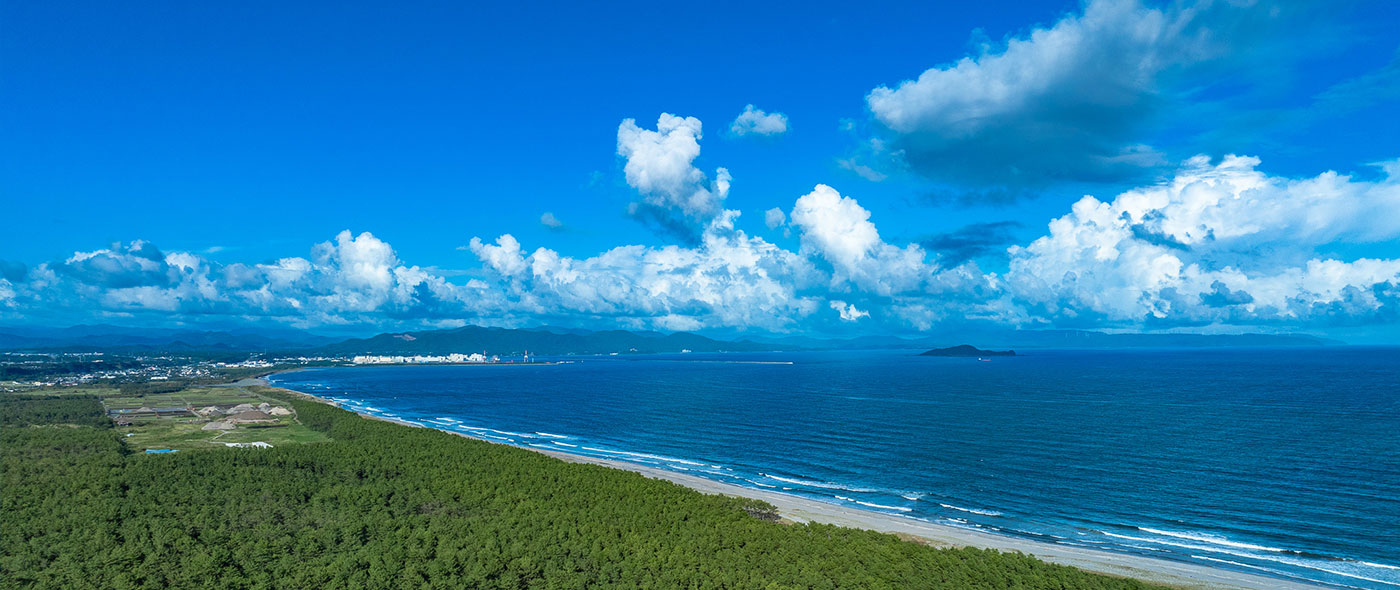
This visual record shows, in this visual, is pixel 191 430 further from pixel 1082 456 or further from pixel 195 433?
pixel 1082 456

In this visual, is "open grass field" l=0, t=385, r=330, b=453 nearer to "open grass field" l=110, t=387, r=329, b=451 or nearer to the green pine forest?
"open grass field" l=110, t=387, r=329, b=451

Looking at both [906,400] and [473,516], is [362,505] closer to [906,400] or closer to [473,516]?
[473,516]

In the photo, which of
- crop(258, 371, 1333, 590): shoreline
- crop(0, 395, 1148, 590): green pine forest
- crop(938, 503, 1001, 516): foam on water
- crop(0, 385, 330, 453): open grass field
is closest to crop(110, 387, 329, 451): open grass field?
crop(0, 385, 330, 453): open grass field

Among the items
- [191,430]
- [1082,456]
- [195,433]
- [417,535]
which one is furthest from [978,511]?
[191,430]

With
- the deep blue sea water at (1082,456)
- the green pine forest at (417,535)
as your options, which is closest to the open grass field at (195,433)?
the green pine forest at (417,535)

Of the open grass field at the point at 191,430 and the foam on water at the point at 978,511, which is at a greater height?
the open grass field at the point at 191,430

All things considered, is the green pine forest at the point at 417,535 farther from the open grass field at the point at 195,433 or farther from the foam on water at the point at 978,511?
the open grass field at the point at 195,433

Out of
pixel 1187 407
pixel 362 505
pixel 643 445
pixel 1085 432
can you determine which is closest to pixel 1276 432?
pixel 1085 432

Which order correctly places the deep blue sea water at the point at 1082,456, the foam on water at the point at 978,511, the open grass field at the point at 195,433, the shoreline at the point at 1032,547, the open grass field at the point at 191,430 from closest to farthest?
the shoreline at the point at 1032,547, the deep blue sea water at the point at 1082,456, the foam on water at the point at 978,511, the open grass field at the point at 195,433, the open grass field at the point at 191,430
